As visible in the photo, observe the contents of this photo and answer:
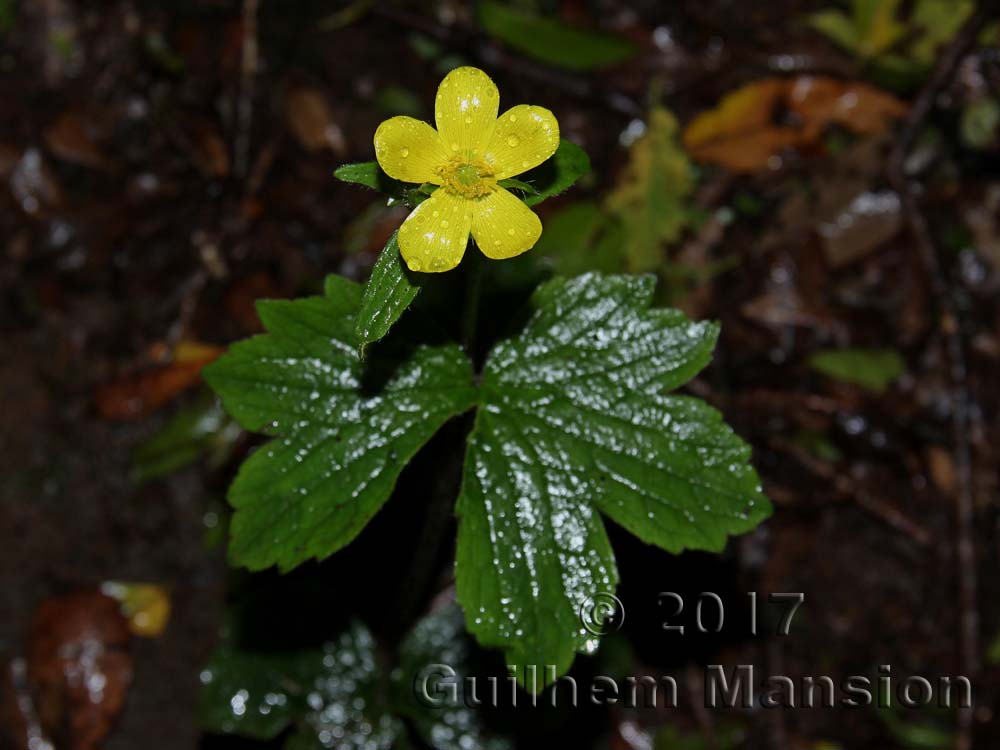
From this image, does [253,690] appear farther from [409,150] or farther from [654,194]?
[654,194]

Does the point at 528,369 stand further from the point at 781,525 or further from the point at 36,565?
the point at 36,565

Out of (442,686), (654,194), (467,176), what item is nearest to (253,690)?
(442,686)

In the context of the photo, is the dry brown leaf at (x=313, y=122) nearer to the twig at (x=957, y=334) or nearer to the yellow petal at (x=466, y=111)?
the yellow petal at (x=466, y=111)

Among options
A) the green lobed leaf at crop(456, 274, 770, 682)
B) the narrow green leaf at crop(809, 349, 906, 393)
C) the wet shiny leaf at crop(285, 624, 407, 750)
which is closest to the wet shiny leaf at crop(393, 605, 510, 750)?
the wet shiny leaf at crop(285, 624, 407, 750)

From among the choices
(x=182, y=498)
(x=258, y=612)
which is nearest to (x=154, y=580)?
(x=182, y=498)

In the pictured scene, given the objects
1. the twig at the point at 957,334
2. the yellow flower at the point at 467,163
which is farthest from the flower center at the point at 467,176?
the twig at the point at 957,334

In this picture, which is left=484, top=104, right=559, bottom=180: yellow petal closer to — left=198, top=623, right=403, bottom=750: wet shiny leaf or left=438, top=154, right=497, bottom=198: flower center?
left=438, top=154, right=497, bottom=198: flower center
